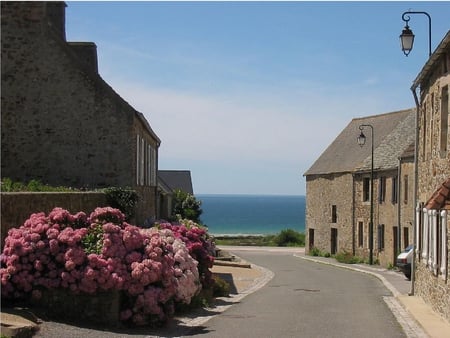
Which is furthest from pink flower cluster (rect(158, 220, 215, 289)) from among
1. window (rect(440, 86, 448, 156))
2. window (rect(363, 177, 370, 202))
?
window (rect(363, 177, 370, 202))

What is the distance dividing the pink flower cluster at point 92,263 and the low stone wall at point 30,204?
1.31ft

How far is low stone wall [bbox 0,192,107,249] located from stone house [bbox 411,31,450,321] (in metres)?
7.44

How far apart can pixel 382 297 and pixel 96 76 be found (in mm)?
10197

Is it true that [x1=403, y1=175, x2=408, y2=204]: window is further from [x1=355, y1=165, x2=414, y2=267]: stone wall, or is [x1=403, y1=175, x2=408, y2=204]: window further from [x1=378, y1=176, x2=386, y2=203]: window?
[x1=378, y1=176, x2=386, y2=203]: window

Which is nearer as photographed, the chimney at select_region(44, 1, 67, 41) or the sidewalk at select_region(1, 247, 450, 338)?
the sidewalk at select_region(1, 247, 450, 338)

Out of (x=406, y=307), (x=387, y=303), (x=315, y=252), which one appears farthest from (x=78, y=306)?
(x=315, y=252)

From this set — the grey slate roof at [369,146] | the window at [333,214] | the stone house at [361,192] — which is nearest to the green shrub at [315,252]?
the stone house at [361,192]

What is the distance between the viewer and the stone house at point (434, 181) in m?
14.4

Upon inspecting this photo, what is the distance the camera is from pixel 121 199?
19844mm

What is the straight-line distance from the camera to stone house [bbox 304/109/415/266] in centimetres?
3659

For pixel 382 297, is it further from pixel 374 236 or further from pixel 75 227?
pixel 374 236

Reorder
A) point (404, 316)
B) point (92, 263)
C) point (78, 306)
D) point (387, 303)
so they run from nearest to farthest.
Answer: point (78, 306)
point (92, 263)
point (404, 316)
point (387, 303)

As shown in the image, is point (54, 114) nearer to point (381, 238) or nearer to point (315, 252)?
point (381, 238)

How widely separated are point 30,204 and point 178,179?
53.8 meters
